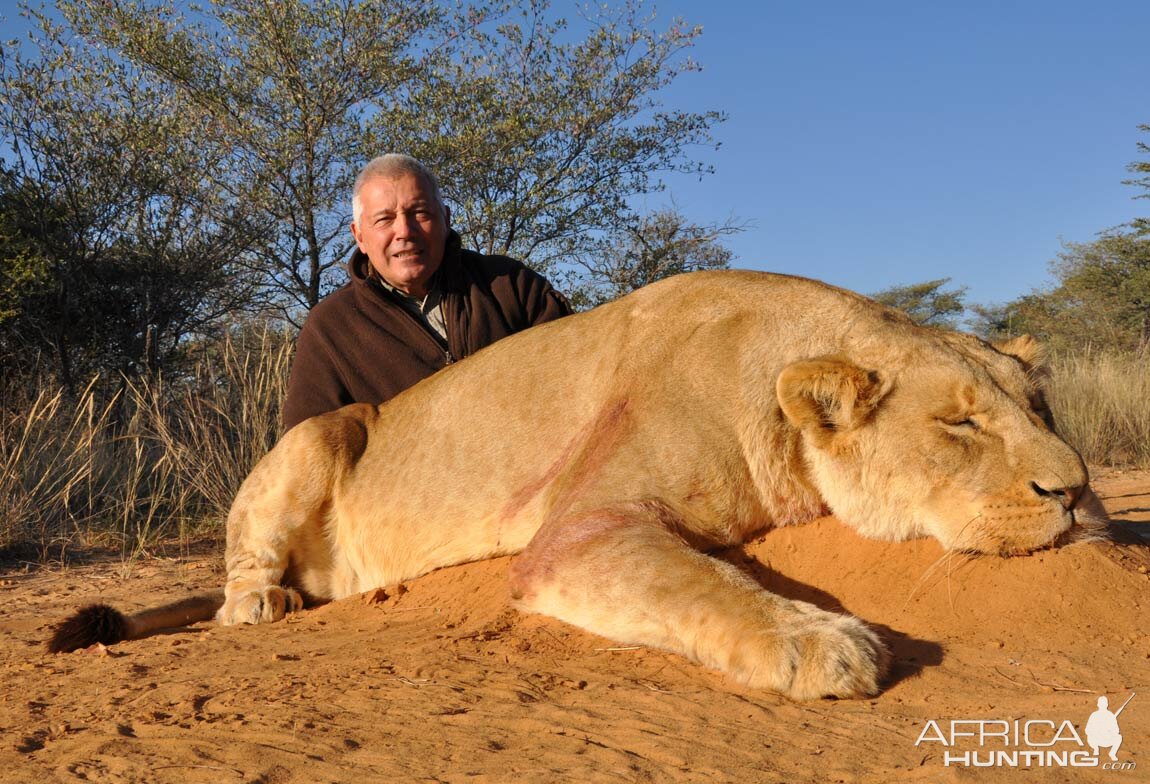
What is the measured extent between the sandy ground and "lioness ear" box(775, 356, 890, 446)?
1.44ft

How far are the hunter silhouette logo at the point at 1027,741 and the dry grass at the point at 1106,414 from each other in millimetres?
9335

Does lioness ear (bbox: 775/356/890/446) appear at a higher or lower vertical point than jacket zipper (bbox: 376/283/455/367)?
lower

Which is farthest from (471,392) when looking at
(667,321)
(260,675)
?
(260,675)

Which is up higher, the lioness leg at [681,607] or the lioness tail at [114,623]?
the lioness leg at [681,607]

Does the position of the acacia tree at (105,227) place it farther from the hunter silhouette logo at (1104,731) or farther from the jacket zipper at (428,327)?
the hunter silhouette logo at (1104,731)

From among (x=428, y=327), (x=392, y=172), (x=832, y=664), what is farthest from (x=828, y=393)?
(x=392, y=172)

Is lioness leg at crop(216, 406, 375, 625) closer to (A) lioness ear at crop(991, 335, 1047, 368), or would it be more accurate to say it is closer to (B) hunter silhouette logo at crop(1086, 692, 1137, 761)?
(A) lioness ear at crop(991, 335, 1047, 368)

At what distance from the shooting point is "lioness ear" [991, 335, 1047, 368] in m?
4.09

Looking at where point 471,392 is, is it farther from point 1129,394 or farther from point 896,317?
point 1129,394

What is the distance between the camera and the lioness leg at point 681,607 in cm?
296

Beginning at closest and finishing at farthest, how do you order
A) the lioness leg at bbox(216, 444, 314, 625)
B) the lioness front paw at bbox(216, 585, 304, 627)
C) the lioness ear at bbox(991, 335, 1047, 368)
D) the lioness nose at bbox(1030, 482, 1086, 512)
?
the lioness nose at bbox(1030, 482, 1086, 512) → the lioness ear at bbox(991, 335, 1047, 368) → the lioness front paw at bbox(216, 585, 304, 627) → the lioness leg at bbox(216, 444, 314, 625)

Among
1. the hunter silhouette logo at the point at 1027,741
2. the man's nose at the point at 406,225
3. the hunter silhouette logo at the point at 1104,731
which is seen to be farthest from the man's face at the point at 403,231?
the hunter silhouette logo at the point at 1104,731

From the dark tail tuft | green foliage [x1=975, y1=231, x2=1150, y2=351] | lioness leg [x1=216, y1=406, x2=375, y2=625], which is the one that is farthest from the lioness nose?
green foliage [x1=975, y1=231, x2=1150, y2=351]

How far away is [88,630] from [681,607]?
2482mm
